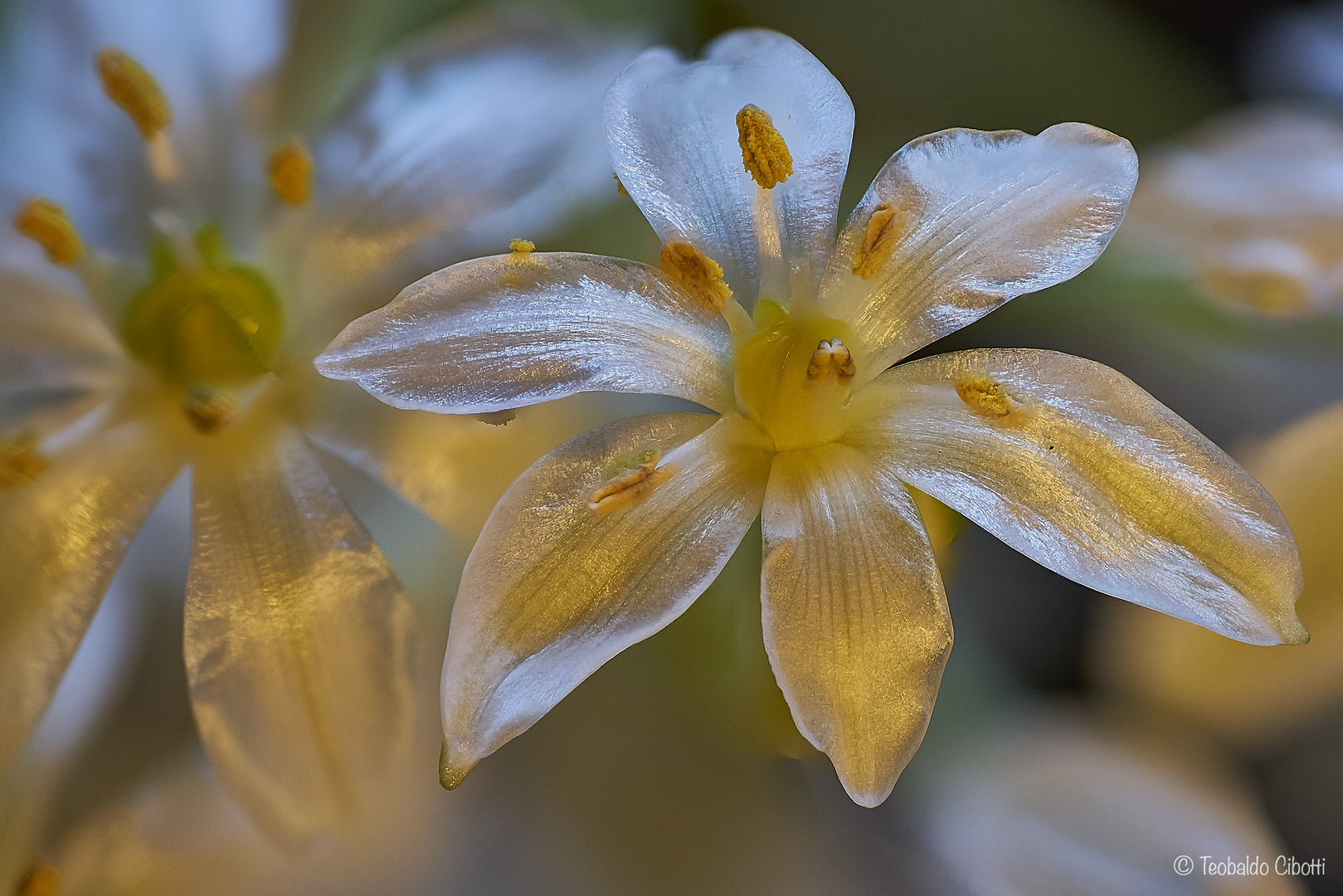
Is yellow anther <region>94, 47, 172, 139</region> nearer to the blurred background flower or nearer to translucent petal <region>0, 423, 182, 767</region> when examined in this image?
the blurred background flower

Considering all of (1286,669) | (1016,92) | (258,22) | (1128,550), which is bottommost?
(1286,669)

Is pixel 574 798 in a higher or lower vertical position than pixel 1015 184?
lower

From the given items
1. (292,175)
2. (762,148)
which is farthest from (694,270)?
(292,175)

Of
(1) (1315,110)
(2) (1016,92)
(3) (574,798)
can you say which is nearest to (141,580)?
(3) (574,798)

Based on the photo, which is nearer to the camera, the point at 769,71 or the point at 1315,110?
the point at 769,71

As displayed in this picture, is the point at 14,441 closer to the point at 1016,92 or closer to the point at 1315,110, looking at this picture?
the point at 1016,92

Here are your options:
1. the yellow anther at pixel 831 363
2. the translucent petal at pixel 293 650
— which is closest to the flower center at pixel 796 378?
the yellow anther at pixel 831 363

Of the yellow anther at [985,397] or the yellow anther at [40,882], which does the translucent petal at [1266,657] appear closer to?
the yellow anther at [985,397]
